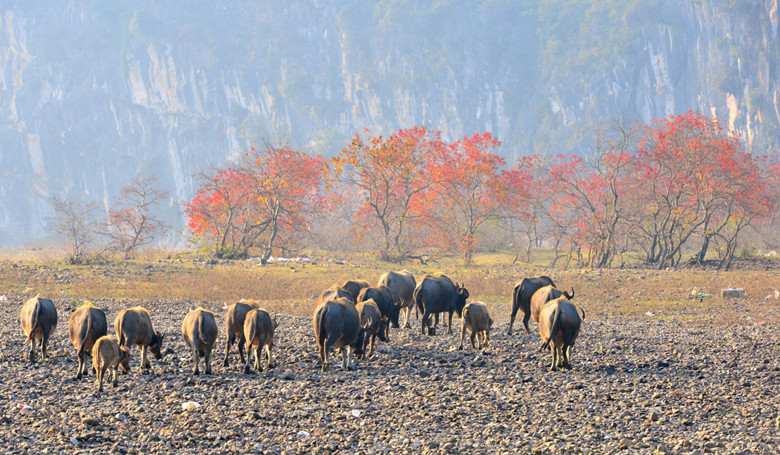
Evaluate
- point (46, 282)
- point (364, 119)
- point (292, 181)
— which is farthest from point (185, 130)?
point (46, 282)

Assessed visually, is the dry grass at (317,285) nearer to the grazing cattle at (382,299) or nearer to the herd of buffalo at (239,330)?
the grazing cattle at (382,299)

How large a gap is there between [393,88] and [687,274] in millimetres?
117049

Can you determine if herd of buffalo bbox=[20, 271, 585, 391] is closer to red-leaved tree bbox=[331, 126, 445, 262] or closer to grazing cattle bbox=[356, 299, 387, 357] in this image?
grazing cattle bbox=[356, 299, 387, 357]

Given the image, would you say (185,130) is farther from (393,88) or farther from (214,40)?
(393,88)

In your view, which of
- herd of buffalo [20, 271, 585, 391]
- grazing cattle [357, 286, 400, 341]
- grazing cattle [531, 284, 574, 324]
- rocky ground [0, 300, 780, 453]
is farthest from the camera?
grazing cattle [357, 286, 400, 341]

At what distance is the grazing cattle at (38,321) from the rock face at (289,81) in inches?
4574

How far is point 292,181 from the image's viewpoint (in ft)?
137

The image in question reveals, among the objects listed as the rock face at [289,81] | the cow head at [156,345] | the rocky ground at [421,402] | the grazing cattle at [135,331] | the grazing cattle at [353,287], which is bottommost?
the rocky ground at [421,402]

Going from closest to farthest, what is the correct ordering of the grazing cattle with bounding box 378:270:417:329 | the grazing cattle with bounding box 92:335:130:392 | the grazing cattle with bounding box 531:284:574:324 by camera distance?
the grazing cattle with bounding box 92:335:130:392
the grazing cattle with bounding box 531:284:574:324
the grazing cattle with bounding box 378:270:417:329

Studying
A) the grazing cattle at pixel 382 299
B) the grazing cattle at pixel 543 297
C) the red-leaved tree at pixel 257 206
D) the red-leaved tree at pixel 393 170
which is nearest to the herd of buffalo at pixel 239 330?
the grazing cattle at pixel 543 297

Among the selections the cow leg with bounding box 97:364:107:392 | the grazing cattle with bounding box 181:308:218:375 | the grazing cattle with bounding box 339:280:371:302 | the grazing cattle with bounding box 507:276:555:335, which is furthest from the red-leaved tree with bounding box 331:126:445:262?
the cow leg with bounding box 97:364:107:392

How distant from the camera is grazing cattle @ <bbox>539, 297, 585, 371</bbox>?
12617mm

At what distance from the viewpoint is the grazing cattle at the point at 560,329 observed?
1262 cm

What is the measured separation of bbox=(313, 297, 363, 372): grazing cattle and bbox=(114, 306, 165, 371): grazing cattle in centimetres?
296
